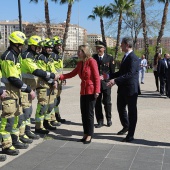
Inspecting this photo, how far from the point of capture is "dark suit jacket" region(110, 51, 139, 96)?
21.4ft

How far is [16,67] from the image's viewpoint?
5652mm

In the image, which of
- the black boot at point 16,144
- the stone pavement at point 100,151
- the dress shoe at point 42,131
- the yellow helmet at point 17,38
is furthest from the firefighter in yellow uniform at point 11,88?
the dress shoe at point 42,131

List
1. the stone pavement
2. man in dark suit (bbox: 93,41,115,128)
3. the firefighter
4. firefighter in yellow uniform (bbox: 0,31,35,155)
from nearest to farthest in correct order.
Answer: the stone pavement → firefighter in yellow uniform (bbox: 0,31,35,155) → the firefighter → man in dark suit (bbox: 93,41,115,128)

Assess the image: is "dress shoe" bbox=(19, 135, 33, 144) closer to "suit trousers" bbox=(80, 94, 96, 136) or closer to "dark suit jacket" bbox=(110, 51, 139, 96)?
"suit trousers" bbox=(80, 94, 96, 136)

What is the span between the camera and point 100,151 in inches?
235

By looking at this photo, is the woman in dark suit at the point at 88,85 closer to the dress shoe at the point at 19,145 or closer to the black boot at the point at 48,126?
the dress shoe at the point at 19,145

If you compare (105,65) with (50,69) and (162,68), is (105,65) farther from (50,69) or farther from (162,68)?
(162,68)

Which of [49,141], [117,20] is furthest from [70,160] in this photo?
[117,20]

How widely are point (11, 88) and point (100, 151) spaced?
6.16 ft

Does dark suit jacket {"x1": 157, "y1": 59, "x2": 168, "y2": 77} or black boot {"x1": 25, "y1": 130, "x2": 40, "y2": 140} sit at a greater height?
dark suit jacket {"x1": 157, "y1": 59, "x2": 168, "y2": 77}

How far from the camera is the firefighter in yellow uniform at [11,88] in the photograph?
5.54m

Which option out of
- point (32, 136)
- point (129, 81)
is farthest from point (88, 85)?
point (32, 136)

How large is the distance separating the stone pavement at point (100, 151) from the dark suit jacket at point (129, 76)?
103 cm

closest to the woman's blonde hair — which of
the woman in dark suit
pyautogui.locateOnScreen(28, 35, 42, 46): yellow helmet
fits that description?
the woman in dark suit
